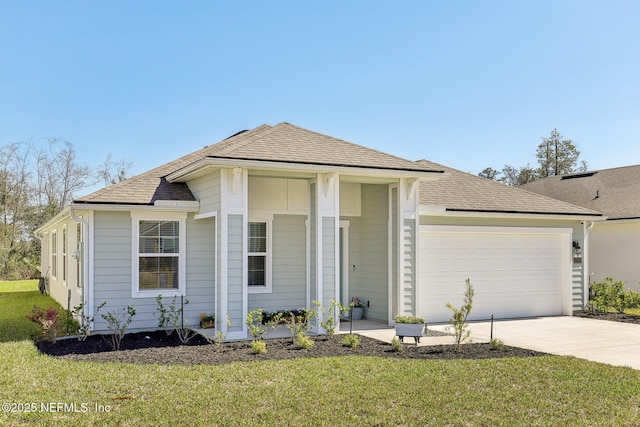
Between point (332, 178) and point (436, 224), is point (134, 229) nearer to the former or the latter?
point (332, 178)

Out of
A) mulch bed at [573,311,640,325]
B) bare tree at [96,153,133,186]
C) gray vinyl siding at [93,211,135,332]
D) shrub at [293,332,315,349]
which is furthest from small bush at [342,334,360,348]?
bare tree at [96,153,133,186]

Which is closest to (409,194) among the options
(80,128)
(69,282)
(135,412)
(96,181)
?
(135,412)

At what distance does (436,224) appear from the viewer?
13.6 m

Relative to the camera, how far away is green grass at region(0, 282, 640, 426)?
6.11 metres

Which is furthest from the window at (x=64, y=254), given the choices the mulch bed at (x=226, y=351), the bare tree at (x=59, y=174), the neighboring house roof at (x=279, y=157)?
the bare tree at (x=59, y=174)

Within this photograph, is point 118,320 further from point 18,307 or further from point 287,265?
point 18,307

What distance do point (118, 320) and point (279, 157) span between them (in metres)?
4.66

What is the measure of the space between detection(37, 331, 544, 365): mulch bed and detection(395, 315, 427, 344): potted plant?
20 cm

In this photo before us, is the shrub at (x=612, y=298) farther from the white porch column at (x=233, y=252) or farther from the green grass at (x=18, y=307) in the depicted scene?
the green grass at (x=18, y=307)

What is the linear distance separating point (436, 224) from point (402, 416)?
794 cm

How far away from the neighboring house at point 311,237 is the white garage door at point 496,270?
0.03 m

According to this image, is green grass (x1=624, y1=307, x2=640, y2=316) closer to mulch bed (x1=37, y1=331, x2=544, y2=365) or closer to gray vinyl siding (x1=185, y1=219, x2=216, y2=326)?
mulch bed (x1=37, y1=331, x2=544, y2=365)

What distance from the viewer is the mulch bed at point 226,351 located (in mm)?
9078

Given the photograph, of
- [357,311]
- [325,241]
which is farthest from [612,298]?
[325,241]
